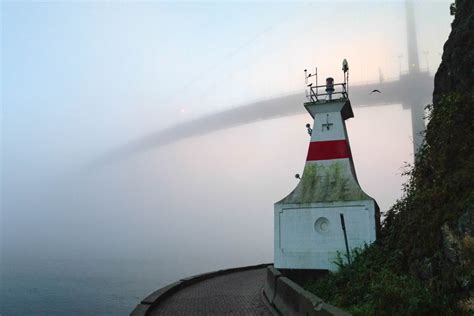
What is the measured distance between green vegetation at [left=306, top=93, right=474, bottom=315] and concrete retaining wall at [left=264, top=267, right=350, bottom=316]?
0.81 meters

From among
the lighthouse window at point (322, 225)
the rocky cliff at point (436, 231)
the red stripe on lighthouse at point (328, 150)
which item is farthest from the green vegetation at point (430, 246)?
the red stripe on lighthouse at point (328, 150)

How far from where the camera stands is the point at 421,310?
7.21m

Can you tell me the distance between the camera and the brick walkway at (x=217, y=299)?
12711mm

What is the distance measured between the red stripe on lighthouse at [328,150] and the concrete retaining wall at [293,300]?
5.56 metres

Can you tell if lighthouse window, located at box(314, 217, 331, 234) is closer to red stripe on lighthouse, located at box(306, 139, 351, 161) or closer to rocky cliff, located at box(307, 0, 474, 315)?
rocky cliff, located at box(307, 0, 474, 315)

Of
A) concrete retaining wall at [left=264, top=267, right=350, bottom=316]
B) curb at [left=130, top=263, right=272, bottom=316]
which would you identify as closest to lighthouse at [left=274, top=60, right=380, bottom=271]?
concrete retaining wall at [left=264, top=267, right=350, bottom=316]

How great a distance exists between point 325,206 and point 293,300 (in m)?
6.48

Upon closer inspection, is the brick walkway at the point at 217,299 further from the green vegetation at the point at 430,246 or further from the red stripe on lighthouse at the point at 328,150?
the red stripe on lighthouse at the point at 328,150

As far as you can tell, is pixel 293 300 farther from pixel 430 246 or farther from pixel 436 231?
pixel 436 231

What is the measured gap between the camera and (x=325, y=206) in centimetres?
1656

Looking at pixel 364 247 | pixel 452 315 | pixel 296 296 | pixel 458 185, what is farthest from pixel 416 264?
pixel 364 247

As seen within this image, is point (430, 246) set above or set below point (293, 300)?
above

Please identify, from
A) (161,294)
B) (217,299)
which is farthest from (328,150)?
(161,294)

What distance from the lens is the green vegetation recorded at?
7570mm
